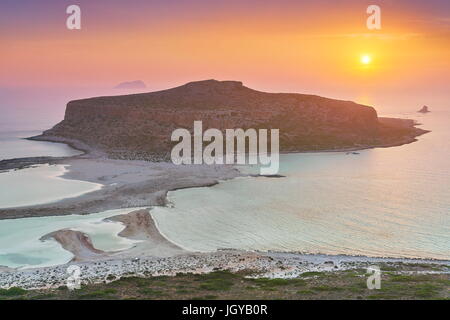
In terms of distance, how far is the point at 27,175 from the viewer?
7888 centimetres

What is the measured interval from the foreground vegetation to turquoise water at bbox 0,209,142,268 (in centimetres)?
822

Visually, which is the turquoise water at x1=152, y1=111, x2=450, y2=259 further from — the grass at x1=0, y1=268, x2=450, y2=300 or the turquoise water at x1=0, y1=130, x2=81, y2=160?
the turquoise water at x1=0, y1=130, x2=81, y2=160

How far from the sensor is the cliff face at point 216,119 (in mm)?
120125

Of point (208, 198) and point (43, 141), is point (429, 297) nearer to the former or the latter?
point (208, 198)

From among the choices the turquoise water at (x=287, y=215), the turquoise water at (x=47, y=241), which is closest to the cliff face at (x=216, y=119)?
the turquoise water at (x=287, y=215)

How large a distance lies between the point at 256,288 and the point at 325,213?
79.2 feet

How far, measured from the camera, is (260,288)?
99.9 ft

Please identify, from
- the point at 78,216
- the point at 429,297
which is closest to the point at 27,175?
the point at 78,216

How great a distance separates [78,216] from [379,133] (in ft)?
316

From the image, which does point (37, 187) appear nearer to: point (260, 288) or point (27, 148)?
point (260, 288)

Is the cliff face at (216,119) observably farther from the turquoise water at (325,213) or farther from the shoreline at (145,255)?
the shoreline at (145,255)

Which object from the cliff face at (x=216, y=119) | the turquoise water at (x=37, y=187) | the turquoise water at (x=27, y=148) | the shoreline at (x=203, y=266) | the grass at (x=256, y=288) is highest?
the cliff face at (x=216, y=119)

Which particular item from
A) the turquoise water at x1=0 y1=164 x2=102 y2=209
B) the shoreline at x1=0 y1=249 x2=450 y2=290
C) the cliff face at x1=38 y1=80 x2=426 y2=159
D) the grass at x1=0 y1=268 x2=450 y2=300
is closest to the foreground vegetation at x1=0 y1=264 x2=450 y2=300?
the grass at x1=0 y1=268 x2=450 y2=300
